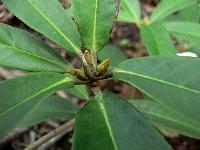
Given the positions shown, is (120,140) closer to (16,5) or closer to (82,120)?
(82,120)

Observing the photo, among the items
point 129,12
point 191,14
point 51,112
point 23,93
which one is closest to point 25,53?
point 23,93

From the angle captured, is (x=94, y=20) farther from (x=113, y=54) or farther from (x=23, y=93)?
(x=113, y=54)

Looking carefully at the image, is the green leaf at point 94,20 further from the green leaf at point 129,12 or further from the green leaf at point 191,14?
the green leaf at point 191,14

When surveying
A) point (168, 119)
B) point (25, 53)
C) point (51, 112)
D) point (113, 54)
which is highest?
point (25, 53)

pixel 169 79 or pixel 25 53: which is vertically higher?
pixel 25 53

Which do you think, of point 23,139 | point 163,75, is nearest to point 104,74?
point 163,75

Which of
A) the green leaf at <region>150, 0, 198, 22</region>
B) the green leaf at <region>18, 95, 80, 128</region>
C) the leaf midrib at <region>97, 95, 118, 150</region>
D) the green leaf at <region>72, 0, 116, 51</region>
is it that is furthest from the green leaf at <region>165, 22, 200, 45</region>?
the leaf midrib at <region>97, 95, 118, 150</region>

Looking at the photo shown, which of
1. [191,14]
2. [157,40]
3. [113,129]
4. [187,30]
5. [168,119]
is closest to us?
[113,129]
